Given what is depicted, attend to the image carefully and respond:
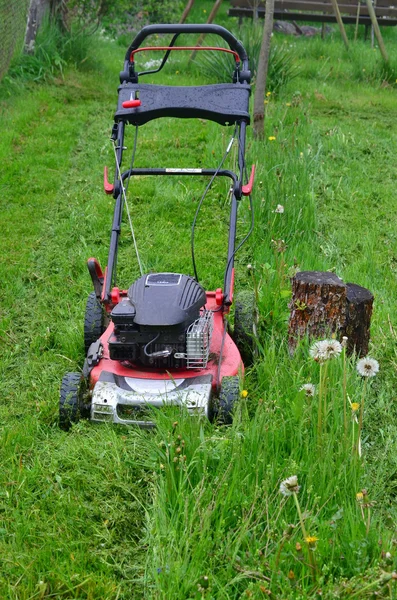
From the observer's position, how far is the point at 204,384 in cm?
297

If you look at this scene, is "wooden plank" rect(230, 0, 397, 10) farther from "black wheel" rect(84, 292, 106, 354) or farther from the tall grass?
"black wheel" rect(84, 292, 106, 354)

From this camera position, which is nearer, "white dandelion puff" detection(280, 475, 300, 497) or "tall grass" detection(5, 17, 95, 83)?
"white dandelion puff" detection(280, 475, 300, 497)

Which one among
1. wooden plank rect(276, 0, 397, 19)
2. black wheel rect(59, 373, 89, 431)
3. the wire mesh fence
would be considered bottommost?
black wheel rect(59, 373, 89, 431)

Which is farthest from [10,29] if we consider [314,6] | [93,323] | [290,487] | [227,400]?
[290,487]

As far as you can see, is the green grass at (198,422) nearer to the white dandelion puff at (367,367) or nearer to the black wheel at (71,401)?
the black wheel at (71,401)

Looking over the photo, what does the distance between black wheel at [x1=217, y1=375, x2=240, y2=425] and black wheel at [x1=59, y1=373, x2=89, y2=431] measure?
1.63ft

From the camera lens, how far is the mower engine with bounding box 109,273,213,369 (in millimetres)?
2969

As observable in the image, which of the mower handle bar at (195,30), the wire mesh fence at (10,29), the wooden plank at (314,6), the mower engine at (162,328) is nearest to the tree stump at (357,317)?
the mower engine at (162,328)

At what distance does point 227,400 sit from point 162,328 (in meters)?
0.33

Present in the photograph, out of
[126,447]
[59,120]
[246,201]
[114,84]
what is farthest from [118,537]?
[114,84]

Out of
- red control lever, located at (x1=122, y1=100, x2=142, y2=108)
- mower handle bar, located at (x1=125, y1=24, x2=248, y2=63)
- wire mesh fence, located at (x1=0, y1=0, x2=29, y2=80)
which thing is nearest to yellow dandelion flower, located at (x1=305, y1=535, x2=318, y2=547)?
red control lever, located at (x1=122, y1=100, x2=142, y2=108)

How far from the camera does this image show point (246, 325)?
137 inches

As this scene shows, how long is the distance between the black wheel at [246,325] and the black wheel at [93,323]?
0.56m

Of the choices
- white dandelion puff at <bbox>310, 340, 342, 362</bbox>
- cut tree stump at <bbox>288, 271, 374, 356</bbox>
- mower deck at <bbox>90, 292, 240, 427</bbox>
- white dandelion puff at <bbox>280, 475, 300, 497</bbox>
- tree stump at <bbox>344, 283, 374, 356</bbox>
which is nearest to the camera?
white dandelion puff at <bbox>280, 475, 300, 497</bbox>
